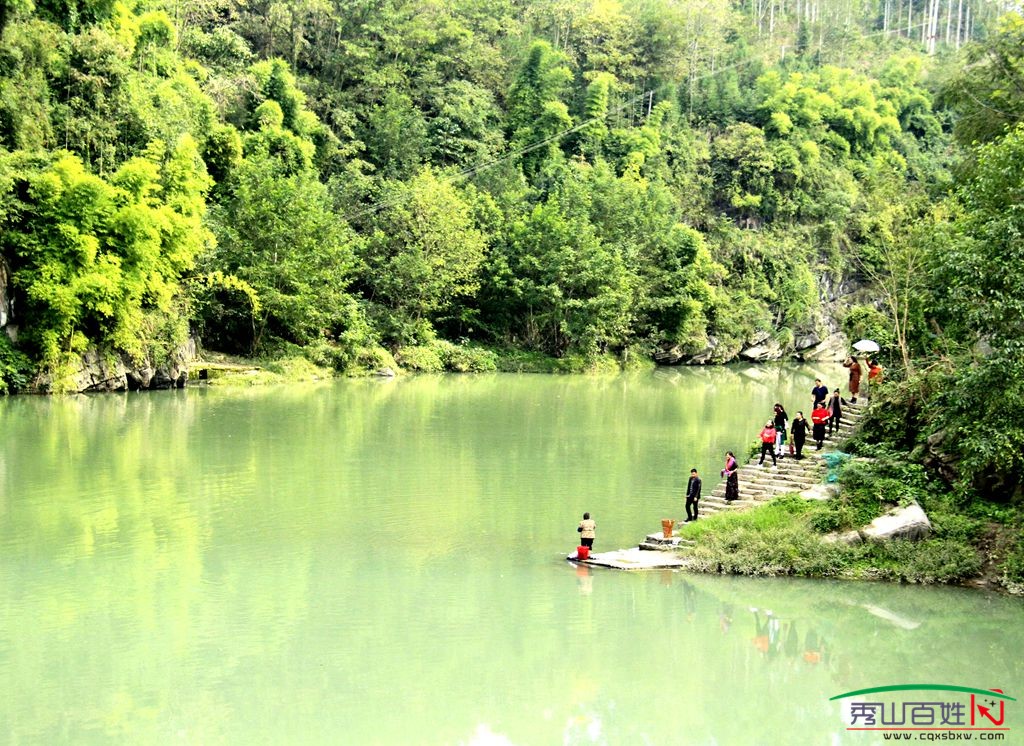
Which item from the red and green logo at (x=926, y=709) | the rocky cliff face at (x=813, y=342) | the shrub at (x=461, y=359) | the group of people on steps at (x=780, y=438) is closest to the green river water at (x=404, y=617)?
the red and green logo at (x=926, y=709)

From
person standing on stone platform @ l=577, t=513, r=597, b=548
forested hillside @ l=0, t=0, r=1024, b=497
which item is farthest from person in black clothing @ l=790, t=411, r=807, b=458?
person standing on stone platform @ l=577, t=513, r=597, b=548

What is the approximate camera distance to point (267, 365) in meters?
46.5

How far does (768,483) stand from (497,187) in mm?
45872

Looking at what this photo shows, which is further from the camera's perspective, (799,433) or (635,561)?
(799,433)

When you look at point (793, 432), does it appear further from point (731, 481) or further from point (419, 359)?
point (419, 359)

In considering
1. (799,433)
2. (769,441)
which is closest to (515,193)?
(799,433)

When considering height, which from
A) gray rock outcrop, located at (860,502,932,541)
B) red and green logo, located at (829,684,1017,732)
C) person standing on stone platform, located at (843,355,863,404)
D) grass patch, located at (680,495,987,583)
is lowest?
red and green logo, located at (829,684,1017,732)

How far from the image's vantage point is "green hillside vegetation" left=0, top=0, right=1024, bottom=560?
79.9 feet

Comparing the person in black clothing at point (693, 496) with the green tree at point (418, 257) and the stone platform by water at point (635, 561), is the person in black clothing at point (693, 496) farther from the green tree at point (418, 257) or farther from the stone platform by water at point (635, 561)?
the green tree at point (418, 257)

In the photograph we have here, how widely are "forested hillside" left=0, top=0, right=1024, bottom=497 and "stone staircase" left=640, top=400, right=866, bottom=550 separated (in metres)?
2.84

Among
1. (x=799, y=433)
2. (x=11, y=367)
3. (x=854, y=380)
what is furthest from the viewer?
(x=11, y=367)

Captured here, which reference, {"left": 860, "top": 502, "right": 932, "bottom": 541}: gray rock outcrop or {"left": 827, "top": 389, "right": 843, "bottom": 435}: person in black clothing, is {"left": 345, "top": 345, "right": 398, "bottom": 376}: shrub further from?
{"left": 860, "top": 502, "right": 932, "bottom": 541}: gray rock outcrop

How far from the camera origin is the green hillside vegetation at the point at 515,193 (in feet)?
79.9

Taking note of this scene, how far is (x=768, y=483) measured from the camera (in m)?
Answer: 20.4
